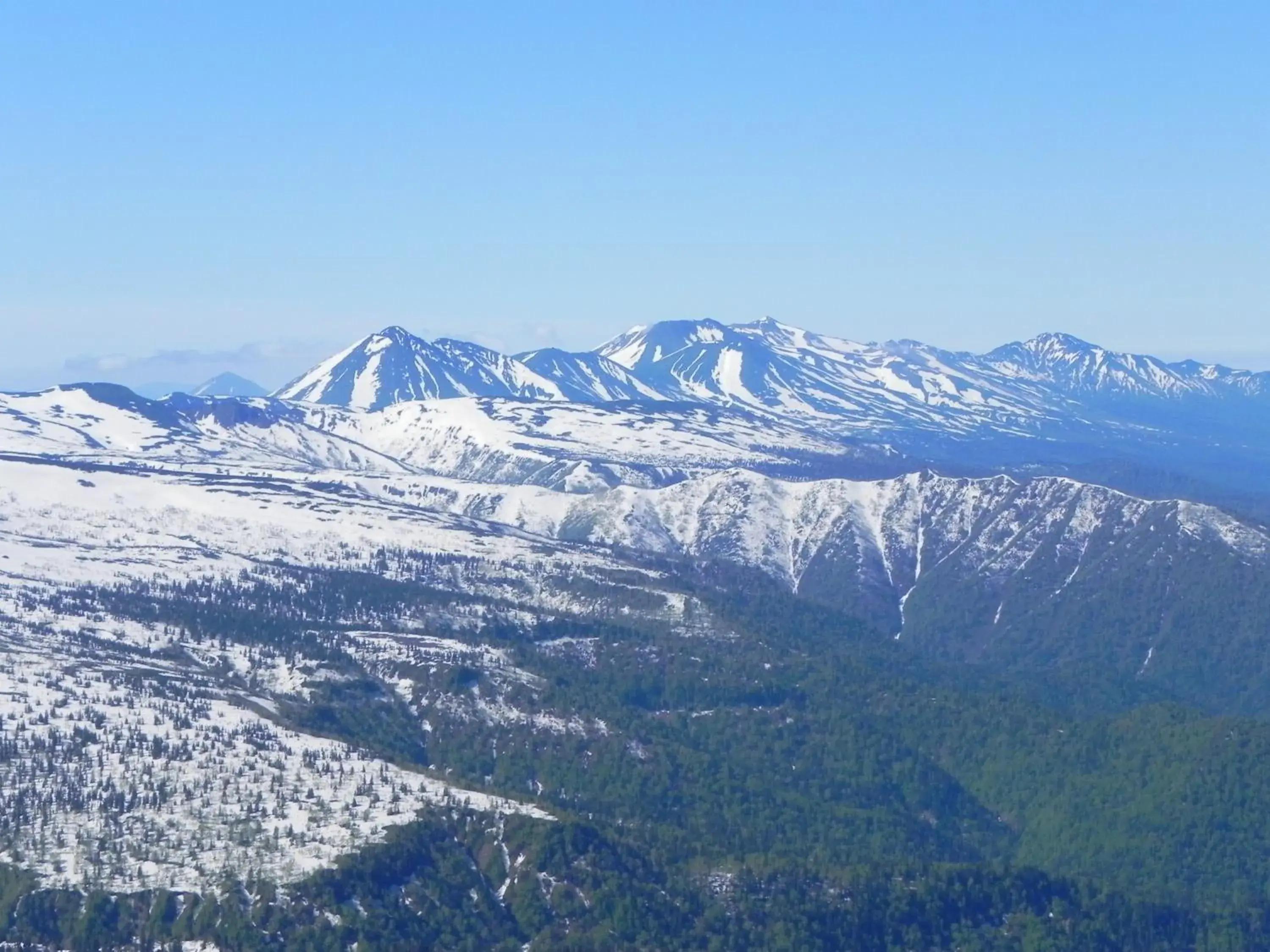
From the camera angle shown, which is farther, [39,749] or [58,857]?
[39,749]

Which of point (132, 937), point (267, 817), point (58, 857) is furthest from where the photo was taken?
point (267, 817)

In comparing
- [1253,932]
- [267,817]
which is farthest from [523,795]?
[1253,932]

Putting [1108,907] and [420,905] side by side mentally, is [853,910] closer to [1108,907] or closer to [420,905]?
[1108,907]

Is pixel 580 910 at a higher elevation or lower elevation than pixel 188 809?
lower

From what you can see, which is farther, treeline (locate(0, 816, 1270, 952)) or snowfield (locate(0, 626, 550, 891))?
snowfield (locate(0, 626, 550, 891))

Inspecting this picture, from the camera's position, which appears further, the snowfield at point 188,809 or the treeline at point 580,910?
the snowfield at point 188,809

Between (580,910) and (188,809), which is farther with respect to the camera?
(188,809)

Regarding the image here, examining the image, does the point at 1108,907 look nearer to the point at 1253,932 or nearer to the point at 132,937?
the point at 1253,932

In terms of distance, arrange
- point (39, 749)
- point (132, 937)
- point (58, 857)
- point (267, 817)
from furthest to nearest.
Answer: point (39, 749) → point (267, 817) → point (58, 857) → point (132, 937)

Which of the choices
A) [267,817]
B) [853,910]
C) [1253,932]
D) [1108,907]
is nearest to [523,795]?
[267,817]
